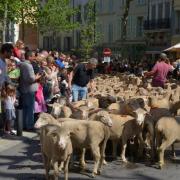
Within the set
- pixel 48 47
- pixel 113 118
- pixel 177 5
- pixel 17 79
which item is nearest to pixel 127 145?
pixel 113 118

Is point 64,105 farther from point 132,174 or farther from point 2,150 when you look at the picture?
point 132,174

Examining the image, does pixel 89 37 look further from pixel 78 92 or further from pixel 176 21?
pixel 78 92

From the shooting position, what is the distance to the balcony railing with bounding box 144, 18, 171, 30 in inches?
2335

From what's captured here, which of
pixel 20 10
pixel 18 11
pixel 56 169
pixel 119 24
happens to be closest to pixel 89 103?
pixel 56 169

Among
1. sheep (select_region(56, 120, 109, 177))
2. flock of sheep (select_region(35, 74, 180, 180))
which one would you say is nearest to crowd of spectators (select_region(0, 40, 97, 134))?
flock of sheep (select_region(35, 74, 180, 180))

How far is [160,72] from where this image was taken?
16.6 metres

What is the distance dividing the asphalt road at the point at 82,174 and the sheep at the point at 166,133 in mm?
310

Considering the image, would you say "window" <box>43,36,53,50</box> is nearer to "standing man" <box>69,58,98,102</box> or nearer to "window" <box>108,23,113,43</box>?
"window" <box>108,23,113,43</box>

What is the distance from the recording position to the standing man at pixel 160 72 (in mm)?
16500

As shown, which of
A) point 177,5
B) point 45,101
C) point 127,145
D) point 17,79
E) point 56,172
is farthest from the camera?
point 177,5

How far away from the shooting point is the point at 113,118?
33.2ft

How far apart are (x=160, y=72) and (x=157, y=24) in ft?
146

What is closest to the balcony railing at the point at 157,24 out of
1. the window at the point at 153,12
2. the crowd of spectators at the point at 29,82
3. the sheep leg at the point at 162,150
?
the window at the point at 153,12

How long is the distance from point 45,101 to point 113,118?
4.83 meters
